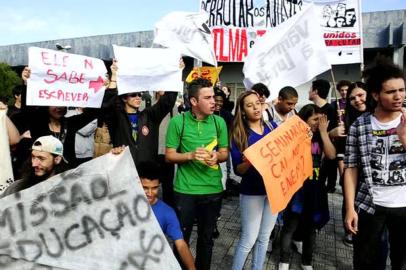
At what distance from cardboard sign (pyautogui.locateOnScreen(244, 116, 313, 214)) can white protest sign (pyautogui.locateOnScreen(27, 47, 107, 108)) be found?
5.16 feet

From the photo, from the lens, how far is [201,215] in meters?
3.19

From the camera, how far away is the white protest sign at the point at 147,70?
3469 millimetres

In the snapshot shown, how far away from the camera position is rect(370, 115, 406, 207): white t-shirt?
2.46 metres

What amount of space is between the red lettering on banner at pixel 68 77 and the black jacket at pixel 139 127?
0.28 m

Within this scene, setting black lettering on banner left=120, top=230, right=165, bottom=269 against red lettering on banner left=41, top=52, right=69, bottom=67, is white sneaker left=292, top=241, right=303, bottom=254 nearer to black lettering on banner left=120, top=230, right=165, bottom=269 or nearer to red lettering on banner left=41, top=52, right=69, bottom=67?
black lettering on banner left=120, top=230, right=165, bottom=269

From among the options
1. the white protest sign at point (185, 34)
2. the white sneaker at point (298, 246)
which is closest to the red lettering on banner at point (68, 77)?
the white protest sign at point (185, 34)

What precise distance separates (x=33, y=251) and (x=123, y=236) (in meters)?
0.45

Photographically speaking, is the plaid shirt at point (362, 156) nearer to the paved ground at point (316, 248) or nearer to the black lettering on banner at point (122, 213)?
the paved ground at point (316, 248)

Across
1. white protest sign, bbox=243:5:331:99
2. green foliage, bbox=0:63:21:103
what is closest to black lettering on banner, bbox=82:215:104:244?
white protest sign, bbox=243:5:331:99

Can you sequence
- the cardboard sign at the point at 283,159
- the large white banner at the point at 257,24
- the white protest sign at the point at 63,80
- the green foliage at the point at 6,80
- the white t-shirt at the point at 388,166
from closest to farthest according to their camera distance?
1. the white t-shirt at the point at 388,166
2. the cardboard sign at the point at 283,159
3. the white protest sign at the point at 63,80
4. the large white banner at the point at 257,24
5. the green foliage at the point at 6,80

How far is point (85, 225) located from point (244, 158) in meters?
1.44

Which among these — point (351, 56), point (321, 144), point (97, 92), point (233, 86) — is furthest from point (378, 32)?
point (97, 92)

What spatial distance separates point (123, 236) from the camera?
79.7 inches

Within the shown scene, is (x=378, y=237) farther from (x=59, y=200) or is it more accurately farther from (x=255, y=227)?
(x=59, y=200)
